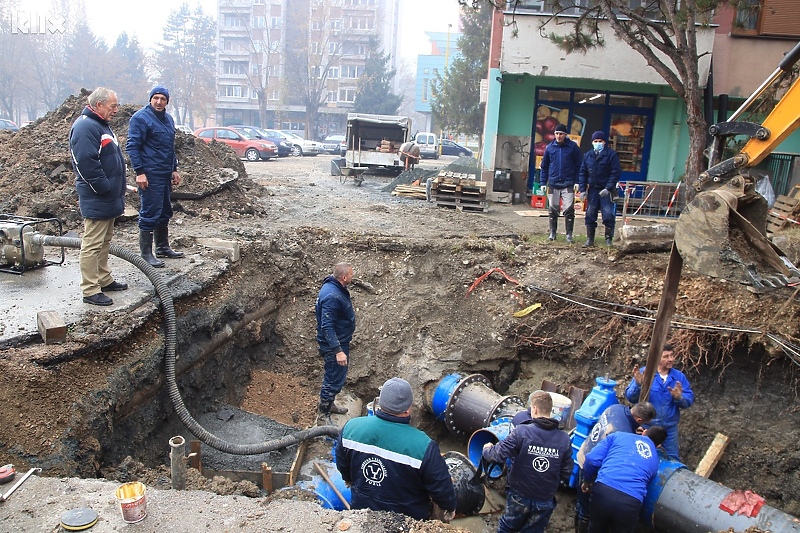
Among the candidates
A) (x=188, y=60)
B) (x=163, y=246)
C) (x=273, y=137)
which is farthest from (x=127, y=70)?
(x=163, y=246)

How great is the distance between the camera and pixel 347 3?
5966 cm

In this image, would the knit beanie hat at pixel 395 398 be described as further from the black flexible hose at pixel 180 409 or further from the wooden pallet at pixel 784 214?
the wooden pallet at pixel 784 214

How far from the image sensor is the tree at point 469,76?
2969 cm

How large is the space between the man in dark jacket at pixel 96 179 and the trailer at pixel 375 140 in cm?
1231

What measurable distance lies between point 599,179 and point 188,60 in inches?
2216

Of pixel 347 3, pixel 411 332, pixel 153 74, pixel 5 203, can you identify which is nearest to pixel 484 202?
pixel 411 332

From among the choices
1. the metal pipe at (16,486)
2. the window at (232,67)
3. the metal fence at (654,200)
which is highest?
the window at (232,67)

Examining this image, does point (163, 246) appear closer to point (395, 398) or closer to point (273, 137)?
point (395, 398)

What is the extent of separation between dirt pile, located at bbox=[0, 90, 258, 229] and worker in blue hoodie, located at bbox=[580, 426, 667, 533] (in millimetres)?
7618

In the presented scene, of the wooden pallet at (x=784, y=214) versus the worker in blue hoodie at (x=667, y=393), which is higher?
the wooden pallet at (x=784, y=214)

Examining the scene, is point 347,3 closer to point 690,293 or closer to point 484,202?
point 484,202

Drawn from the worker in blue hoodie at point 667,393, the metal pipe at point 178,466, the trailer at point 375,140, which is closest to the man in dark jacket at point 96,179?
the metal pipe at point 178,466

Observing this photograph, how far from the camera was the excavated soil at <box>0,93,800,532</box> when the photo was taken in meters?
4.46

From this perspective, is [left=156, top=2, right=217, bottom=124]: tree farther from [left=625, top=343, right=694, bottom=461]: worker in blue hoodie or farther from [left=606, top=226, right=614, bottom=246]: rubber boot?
[left=625, top=343, right=694, bottom=461]: worker in blue hoodie
